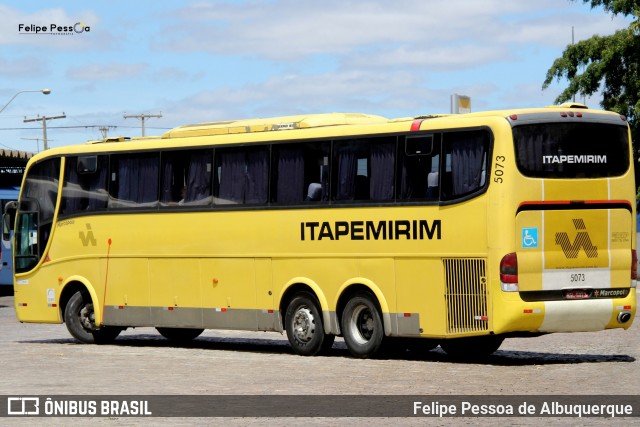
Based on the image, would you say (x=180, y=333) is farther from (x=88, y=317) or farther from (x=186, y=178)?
(x=186, y=178)

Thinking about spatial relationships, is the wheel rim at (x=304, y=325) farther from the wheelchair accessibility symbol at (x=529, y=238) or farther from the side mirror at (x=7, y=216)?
the side mirror at (x=7, y=216)

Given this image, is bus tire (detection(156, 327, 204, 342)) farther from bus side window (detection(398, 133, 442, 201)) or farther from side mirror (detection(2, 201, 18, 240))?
bus side window (detection(398, 133, 442, 201))

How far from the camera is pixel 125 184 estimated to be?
2434 cm

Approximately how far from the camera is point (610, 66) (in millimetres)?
47656

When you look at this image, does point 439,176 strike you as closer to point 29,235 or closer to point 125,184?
point 125,184

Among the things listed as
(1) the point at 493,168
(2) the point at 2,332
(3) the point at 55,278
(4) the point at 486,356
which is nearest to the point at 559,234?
(1) the point at 493,168

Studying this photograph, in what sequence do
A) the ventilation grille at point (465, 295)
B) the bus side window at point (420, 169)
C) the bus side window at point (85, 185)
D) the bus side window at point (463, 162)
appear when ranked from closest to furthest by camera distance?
the ventilation grille at point (465, 295) < the bus side window at point (463, 162) < the bus side window at point (420, 169) < the bus side window at point (85, 185)

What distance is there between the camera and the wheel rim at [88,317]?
2495cm

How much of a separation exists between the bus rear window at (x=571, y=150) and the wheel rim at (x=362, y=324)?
3290 millimetres

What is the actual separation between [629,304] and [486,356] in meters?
2.37

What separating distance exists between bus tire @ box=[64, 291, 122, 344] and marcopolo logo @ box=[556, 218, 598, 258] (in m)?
8.98

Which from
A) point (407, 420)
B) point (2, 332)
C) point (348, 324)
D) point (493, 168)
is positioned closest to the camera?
point (407, 420)

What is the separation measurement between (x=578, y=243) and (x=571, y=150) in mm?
1204

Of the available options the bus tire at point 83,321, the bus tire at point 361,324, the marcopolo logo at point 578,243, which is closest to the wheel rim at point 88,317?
the bus tire at point 83,321
